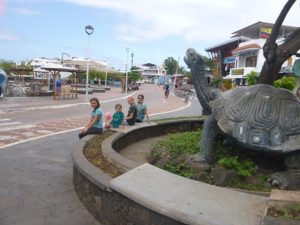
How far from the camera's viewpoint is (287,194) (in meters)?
3.55

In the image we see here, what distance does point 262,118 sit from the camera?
4.76m

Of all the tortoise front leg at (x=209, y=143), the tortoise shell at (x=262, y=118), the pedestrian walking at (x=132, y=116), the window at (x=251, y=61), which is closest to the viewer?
the tortoise shell at (x=262, y=118)

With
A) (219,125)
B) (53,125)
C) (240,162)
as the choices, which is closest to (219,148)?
(240,162)

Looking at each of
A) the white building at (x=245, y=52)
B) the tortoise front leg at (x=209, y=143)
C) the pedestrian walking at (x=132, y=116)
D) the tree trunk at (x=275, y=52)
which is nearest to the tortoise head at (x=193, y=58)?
the tortoise front leg at (x=209, y=143)

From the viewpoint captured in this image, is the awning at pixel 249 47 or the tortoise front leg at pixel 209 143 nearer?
the tortoise front leg at pixel 209 143

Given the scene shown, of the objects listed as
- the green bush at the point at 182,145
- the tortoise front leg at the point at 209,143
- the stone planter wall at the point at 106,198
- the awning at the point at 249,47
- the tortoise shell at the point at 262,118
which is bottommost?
the stone planter wall at the point at 106,198

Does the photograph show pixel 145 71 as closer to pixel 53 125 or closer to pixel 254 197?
pixel 53 125

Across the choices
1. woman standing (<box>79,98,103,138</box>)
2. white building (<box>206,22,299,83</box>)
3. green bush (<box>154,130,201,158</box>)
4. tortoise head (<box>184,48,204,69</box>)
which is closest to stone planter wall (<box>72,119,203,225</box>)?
green bush (<box>154,130,201,158</box>)

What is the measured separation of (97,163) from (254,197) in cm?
237

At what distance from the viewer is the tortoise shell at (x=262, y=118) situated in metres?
4.63

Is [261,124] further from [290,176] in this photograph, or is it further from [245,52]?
[245,52]

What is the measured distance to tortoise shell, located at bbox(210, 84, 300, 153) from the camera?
4.63 m

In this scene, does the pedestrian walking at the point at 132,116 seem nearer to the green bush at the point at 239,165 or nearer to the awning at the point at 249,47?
the green bush at the point at 239,165

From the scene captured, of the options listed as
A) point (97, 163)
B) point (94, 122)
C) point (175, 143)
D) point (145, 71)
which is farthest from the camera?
point (145, 71)
